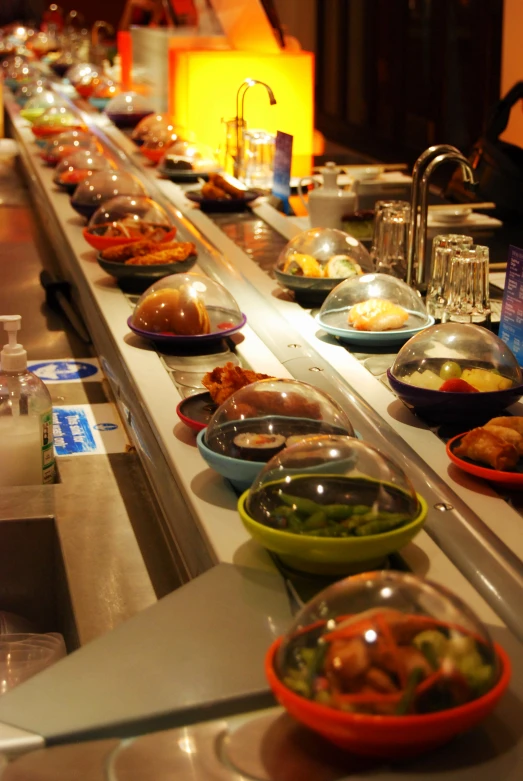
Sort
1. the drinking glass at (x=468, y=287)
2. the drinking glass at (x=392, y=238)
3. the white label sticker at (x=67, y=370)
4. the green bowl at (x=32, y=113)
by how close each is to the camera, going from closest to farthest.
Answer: the drinking glass at (x=468, y=287), the white label sticker at (x=67, y=370), the drinking glass at (x=392, y=238), the green bowl at (x=32, y=113)

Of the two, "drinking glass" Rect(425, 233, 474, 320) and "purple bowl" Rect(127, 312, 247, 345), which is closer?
"purple bowl" Rect(127, 312, 247, 345)

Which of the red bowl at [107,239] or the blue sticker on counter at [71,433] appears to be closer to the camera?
the blue sticker on counter at [71,433]

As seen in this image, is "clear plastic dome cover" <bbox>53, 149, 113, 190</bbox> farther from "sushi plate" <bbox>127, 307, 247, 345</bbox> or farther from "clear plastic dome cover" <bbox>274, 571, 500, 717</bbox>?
"clear plastic dome cover" <bbox>274, 571, 500, 717</bbox>

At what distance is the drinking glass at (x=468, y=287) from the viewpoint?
1.99 m

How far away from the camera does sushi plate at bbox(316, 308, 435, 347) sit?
1.90 meters

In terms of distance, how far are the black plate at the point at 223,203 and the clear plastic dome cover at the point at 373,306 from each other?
1.22 m


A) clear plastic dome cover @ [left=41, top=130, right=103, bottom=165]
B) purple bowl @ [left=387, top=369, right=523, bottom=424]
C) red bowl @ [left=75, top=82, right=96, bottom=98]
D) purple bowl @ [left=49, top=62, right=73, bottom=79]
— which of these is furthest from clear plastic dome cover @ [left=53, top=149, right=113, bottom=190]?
purple bowl @ [left=49, top=62, right=73, bottom=79]

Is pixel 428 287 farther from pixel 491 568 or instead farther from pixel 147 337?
pixel 491 568

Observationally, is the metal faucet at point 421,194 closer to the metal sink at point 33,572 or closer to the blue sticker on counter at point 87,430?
the blue sticker on counter at point 87,430

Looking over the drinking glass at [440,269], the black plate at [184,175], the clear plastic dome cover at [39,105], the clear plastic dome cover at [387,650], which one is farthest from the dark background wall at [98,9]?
the clear plastic dome cover at [387,650]

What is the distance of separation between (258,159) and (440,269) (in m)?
1.65

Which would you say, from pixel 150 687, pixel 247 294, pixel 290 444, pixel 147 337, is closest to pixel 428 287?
pixel 247 294

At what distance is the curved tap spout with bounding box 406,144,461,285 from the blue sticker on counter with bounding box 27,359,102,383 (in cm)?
70

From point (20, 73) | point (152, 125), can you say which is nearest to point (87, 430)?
point (152, 125)
